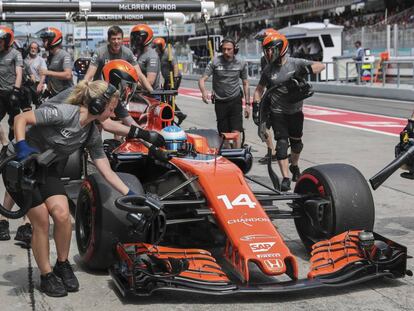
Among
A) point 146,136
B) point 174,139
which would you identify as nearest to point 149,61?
point 174,139

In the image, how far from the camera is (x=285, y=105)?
25.3 ft

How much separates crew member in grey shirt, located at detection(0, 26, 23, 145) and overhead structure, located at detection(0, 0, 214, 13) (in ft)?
5.14

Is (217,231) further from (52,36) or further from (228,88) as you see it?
(52,36)

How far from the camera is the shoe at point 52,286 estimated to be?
436 centimetres

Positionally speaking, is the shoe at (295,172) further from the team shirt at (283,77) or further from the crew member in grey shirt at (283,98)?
the team shirt at (283,77)

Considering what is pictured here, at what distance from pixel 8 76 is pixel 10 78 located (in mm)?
39

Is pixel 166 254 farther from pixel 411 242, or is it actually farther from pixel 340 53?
pixel 340 53

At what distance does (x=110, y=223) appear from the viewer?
464cm

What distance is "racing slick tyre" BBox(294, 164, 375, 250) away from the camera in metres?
4.81

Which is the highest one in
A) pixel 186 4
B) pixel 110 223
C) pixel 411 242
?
pixel 186 4

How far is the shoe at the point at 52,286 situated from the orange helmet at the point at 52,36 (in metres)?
5.24

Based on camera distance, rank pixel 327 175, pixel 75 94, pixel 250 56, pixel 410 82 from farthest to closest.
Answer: pixel 250 56
pixel 410 82
pixel 327 175
pixel 75 94

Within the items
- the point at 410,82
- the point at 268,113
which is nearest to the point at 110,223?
the point at 268,113

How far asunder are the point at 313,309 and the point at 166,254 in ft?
3.13
